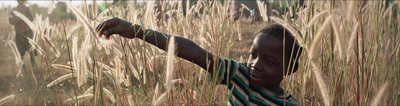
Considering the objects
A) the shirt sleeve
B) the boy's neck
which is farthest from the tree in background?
the boy's neck

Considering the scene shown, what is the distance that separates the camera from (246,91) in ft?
3.99

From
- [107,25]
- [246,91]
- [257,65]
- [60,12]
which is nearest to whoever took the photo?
[60,12]

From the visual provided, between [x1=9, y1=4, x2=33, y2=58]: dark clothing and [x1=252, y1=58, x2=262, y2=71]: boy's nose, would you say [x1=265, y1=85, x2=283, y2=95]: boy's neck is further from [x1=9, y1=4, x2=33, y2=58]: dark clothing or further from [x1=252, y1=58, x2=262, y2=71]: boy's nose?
[x1=9, y1=4, x2=33, y2=58]: dark clothing

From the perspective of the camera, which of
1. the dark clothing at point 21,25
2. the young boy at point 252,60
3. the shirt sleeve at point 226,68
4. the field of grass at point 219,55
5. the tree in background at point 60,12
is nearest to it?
the field of grass at point 219,55

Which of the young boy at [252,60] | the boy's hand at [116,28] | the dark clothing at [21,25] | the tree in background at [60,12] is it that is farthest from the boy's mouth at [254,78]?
the dark clothing at [21,25]

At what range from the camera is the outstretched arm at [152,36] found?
0.98 m

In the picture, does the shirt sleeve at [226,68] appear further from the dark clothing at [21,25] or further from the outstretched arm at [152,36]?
the dark clothing at [21,25]

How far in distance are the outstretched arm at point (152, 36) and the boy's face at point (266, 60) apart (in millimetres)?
179

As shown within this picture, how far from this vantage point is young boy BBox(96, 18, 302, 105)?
1.03 m

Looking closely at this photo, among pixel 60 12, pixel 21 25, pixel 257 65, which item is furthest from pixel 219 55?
pixel 21 25

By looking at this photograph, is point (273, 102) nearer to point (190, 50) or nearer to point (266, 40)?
point (266, 40)

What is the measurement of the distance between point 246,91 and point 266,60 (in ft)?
0.56

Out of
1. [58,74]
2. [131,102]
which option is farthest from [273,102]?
[58,74]

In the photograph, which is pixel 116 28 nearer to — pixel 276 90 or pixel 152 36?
pixel 152 36
